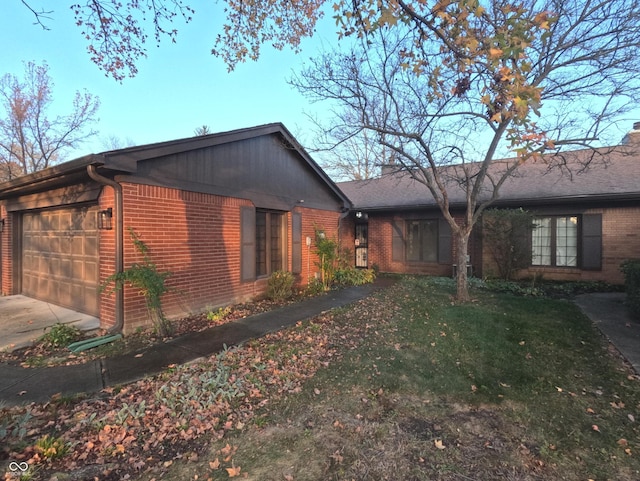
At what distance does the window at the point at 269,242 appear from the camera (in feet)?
27.7

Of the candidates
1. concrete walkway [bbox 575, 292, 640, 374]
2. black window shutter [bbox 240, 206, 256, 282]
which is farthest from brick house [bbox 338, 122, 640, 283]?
black window shutter [bbox 240, 206, 256, 282]

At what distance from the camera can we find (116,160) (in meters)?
4.95

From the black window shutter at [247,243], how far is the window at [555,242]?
8.91 m

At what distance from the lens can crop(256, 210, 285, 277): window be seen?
8.45 metres

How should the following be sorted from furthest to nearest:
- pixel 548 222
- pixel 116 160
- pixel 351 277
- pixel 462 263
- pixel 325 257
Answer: pixel 351 277
pixel 548 222
pixel 325 257
pixel 462 263
pixel 116 160

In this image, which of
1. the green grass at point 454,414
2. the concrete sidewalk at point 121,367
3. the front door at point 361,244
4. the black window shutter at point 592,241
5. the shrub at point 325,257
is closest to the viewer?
the green grass at point 454,414

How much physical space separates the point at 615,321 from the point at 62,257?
1128cm

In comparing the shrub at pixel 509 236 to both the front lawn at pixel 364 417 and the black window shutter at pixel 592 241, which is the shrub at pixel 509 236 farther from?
the front lawn at pixel 364 417

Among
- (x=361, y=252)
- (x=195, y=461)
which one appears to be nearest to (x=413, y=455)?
(x=195, y=461)

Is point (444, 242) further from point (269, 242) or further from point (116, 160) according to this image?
point (116, 160)

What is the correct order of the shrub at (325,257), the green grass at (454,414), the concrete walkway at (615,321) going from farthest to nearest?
the shrub at (325,257), the concrete walkway at (615,321), the green grass at (454,414)

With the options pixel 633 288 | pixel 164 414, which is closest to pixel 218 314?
pixel 164 414

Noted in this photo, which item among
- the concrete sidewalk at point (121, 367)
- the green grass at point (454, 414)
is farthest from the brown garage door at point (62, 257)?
the green grass at point (454, 414)

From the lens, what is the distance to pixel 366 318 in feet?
21.5
